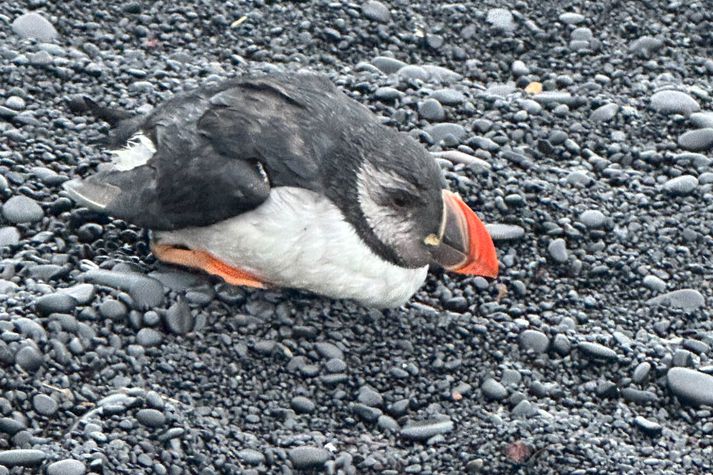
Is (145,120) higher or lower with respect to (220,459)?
higher

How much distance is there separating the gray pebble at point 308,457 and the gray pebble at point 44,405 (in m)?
0.91

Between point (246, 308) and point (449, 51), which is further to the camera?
point (449, 51)

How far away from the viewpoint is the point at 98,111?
684 cm

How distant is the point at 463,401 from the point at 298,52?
274 cm

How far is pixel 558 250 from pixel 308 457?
5.89ft

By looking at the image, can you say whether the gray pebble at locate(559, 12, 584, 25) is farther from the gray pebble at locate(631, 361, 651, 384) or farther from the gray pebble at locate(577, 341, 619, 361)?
the gray pebble at locate(631, 361, 651, 384)

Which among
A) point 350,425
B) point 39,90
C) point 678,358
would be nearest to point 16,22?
point 39,90

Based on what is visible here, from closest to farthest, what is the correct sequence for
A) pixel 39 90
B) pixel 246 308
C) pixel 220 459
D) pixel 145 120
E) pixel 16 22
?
pixel 220 459
pixel 246 308
pixel 145 120
pixel 39 90
pixel 16 22

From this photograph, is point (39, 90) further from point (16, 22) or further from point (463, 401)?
point (463, 401)

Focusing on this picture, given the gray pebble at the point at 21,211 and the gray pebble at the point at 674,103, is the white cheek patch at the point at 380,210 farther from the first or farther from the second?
the gray pebble at the point at 674,103

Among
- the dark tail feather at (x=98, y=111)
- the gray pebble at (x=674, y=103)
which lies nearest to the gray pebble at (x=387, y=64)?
the gray pebble at (x=674, y=103)

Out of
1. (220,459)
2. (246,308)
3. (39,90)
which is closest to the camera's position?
(220,459)

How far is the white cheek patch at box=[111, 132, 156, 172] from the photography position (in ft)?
20.6

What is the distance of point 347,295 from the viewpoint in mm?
6094
